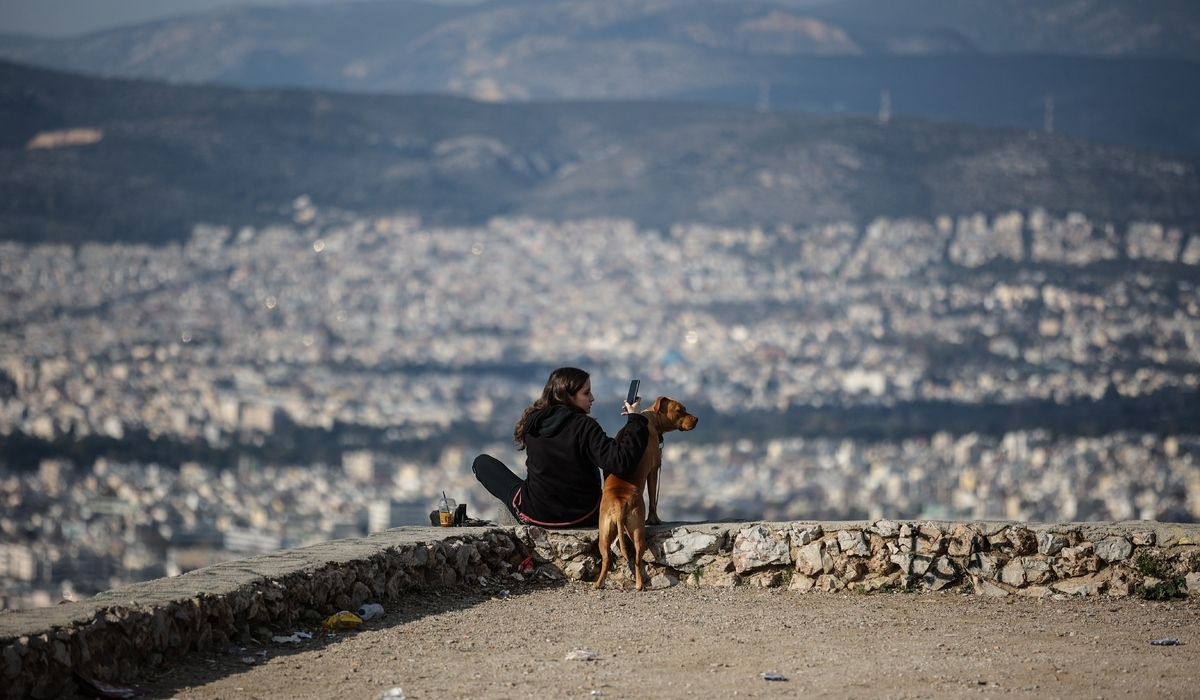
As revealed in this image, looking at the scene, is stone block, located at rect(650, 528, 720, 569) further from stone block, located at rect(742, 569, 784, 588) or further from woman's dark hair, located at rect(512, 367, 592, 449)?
woman's dark hair, located at rect(512, 367, 592, 449)

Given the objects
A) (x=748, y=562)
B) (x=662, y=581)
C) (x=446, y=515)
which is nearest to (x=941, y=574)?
(x=748, y=562)

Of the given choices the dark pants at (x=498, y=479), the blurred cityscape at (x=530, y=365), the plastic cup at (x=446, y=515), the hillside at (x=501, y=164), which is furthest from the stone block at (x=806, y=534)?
the hillside at (x=501, y=164)

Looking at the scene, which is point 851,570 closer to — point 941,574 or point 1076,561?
point 941,574

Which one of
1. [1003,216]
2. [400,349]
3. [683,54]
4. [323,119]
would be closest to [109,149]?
[323,119]

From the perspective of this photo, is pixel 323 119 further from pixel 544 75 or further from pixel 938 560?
pixel 938 560

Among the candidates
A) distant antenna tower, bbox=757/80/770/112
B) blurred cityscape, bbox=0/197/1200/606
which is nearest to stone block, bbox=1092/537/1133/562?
blurred cityscape, bbox=0/197/1200/606

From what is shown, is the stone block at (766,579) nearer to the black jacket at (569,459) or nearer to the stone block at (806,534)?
the stone block at (806,534)
